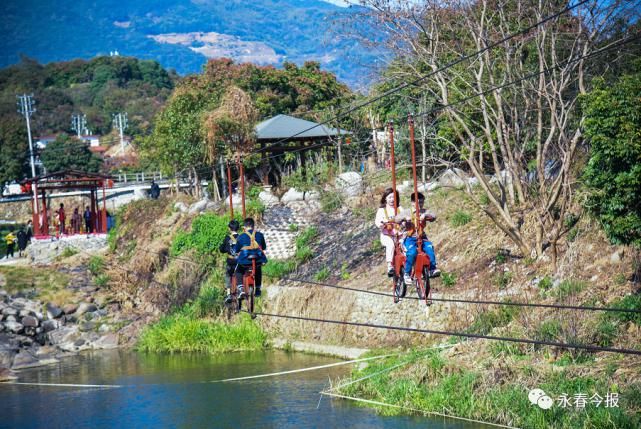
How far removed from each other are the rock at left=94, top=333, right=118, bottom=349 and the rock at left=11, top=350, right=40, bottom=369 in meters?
2.58

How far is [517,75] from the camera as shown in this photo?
28.5 metres

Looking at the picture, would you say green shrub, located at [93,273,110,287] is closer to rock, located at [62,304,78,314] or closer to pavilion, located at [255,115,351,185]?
rock, located at [62,304,78,314]

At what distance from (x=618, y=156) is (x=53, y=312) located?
78.7 ft

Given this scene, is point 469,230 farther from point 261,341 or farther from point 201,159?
point 201,159

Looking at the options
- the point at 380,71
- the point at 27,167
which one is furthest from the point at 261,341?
the point at 27,167

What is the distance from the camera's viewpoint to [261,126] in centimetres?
4512

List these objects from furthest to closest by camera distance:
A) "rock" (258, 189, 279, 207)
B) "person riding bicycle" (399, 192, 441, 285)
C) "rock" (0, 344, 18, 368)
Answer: "rock" (258, 189, 279, 207)
"rock" (0, 344, 18, 368)
"person riding bicycle" (399, 192, 441, 285)

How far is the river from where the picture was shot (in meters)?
23.7

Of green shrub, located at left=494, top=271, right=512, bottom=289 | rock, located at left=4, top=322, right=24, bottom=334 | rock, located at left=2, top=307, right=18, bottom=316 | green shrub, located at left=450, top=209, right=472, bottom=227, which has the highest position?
green shrub, located at left=450, top=209, right=472, bottom=227

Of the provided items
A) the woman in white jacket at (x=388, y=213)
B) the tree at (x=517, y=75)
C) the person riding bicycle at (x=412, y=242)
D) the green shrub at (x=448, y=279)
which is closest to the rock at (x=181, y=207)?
the tree at (x=517, y=75)

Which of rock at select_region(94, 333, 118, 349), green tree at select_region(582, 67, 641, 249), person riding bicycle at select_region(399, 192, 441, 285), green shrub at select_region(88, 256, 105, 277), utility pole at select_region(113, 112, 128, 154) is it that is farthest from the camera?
utility pole at select_region(113, 112, 128, 154)

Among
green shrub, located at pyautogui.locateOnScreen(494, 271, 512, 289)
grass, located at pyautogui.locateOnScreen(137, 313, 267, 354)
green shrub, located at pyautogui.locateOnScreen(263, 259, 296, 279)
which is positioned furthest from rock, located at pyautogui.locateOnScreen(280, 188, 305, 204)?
green shrub, located at pyautogui.locateOnScreen(494, 271, 512, 289)

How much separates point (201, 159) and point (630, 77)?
23930 millimetres

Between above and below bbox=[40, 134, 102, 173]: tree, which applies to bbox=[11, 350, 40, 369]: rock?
below
